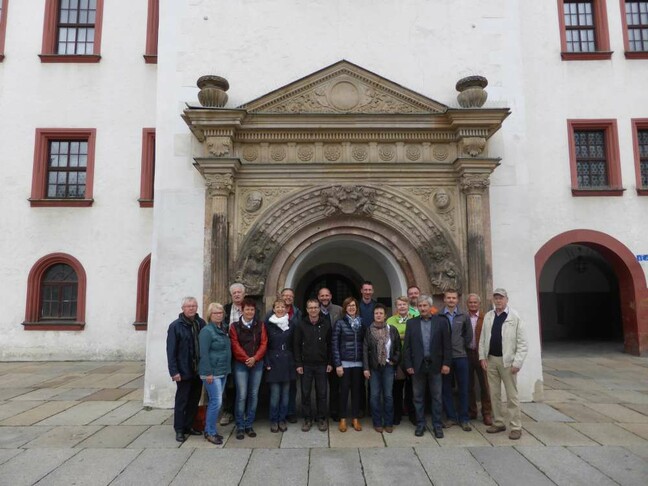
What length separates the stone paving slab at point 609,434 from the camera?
5.30 m

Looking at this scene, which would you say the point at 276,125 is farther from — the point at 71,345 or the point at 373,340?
the point at 71,345

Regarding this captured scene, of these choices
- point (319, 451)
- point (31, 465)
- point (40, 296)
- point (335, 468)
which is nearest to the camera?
point (335, 468)

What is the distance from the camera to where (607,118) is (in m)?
12.8

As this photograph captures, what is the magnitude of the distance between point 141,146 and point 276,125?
711 centimetres

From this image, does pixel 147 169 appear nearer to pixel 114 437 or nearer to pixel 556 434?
pixel 114 437

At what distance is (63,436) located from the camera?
5.66 m

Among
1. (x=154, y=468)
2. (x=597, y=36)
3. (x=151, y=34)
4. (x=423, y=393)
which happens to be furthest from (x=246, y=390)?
(x=597, y=36)

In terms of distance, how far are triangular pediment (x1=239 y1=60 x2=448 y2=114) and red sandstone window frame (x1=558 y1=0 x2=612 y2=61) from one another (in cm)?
839

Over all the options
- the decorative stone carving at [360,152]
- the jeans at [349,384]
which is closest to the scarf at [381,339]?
the jeans at [349,384]

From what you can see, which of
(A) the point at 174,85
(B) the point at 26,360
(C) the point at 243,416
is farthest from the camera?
(B) the point at 26,360

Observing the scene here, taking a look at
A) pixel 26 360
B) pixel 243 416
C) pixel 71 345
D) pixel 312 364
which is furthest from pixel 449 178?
pixel 26 360

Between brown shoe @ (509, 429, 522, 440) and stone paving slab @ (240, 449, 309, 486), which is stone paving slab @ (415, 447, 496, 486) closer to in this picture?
brown shoe @ (509, 429, 522, 440)

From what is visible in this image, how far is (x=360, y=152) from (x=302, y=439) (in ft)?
14.7

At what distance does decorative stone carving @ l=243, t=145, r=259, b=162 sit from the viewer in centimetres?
734
